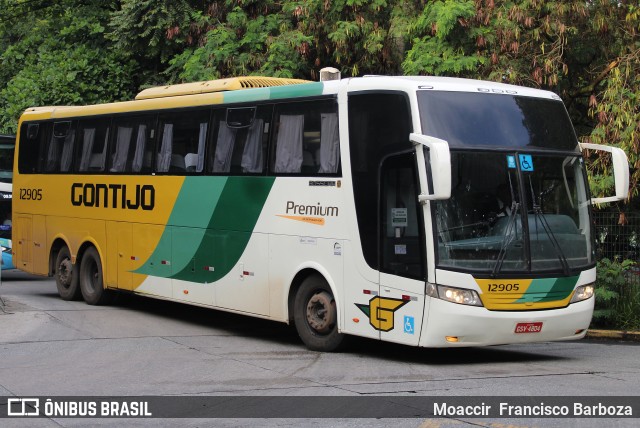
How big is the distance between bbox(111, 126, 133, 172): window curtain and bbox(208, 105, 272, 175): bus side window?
2734 millimetres

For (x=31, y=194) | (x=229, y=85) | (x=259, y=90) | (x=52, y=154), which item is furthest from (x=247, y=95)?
(x=31, y=194)

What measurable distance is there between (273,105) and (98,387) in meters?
5.31

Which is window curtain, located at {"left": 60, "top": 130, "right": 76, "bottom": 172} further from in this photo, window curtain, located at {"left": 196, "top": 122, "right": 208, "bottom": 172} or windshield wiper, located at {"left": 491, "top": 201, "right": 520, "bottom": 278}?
windshield wiper, located at {"left": 491, "top": 201, "right": 520, "bottom": 278}

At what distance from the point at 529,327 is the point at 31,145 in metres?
12.3

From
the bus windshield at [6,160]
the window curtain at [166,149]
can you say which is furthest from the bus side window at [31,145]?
the bus windshield at [6,160]

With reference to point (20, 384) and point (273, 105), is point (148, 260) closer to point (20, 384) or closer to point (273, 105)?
point (273, 105)

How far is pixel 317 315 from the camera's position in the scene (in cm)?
1376

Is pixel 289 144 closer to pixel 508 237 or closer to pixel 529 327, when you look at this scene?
pixel 508 237

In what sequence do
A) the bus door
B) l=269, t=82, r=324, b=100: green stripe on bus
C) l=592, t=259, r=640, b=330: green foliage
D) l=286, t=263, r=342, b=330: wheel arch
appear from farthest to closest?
1. l=592, t=259, r=640, b=330: green foliage
2. l=269, t=82, r=324, b=100: green stripe on bus
3. l=286, t=263, r=342, b=330: wheel arch
4. the bus door

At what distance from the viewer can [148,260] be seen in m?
17.5

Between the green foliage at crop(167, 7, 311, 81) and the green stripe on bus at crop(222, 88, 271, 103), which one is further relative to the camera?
the green foliage at crop(167, 7, 311, 81)

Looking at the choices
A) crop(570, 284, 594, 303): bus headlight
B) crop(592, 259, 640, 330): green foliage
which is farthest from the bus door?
crop(592, 259, 640, 330): green foliage

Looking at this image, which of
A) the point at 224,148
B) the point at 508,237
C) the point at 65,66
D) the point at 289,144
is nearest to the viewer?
the point at 508,237

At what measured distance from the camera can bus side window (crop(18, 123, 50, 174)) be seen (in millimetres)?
20875
